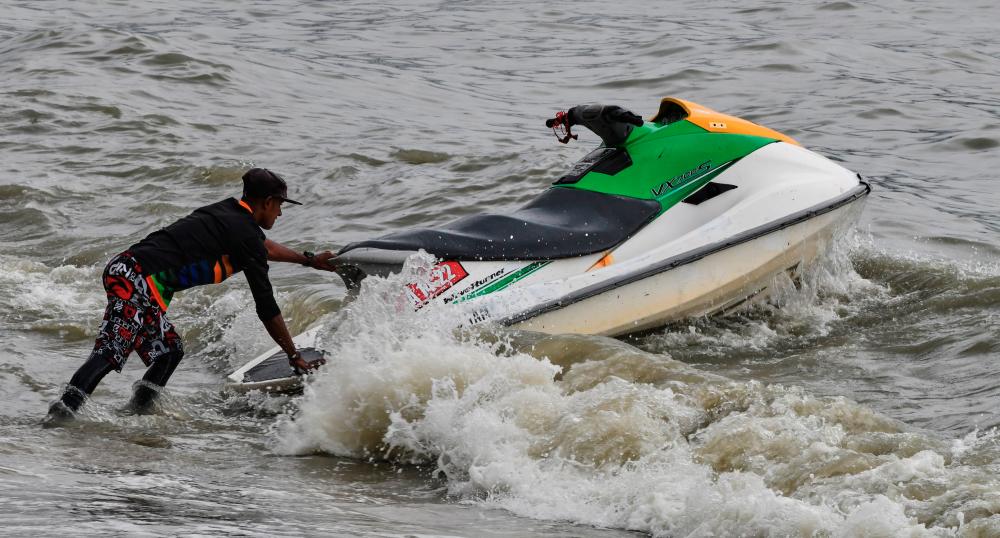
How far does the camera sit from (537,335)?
281 inches

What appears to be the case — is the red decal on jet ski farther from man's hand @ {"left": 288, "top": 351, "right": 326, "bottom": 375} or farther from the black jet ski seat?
man's hand @ {"left": 288, "top": 351, "right": 326, "bottom": 375}

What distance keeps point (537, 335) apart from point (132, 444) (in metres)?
2.22

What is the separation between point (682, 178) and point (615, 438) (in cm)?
279

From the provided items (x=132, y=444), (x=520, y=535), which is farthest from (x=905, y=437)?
(x=132, y=444)

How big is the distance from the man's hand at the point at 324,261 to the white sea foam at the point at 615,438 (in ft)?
0.76

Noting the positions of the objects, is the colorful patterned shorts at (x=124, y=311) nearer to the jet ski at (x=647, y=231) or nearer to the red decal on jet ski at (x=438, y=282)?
the jet ski at (x=647, y=231)

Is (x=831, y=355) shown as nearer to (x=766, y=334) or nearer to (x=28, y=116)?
(x=766, y=334)

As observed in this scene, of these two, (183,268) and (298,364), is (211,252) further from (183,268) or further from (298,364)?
(298,364)

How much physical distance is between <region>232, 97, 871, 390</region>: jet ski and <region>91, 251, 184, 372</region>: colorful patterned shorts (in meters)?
0.73

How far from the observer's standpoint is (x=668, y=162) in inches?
313

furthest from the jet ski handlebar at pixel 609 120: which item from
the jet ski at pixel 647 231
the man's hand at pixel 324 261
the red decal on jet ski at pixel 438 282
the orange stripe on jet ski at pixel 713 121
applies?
the man's hand at pixel 324 261

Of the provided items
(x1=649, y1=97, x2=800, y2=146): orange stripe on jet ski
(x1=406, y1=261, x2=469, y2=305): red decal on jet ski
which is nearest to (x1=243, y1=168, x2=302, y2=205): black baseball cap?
(x1=406, y1=261, x2=469, y2=305): red decal on jet ski

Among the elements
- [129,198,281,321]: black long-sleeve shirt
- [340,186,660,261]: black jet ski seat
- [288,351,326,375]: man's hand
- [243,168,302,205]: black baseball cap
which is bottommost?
[288,351,326,375]: man's hand

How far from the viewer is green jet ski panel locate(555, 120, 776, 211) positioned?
310 inches
